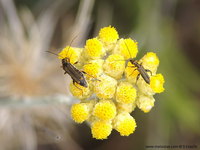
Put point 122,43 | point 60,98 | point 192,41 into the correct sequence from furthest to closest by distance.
→ point 192,41
point 60,98
point 122,43

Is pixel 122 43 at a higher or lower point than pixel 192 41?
lower

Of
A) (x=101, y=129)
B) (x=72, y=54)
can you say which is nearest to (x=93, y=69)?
(x=72, y=54)

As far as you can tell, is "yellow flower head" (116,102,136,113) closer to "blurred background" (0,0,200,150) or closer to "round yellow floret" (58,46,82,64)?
"round yellow floret" (58,46,82,64)

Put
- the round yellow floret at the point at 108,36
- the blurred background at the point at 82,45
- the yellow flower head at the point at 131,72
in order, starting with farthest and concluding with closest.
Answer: the blurred background at the point at 82,45 < the round yellow floret at the point at 108,36 < the yellow flower head at the point at 131,72

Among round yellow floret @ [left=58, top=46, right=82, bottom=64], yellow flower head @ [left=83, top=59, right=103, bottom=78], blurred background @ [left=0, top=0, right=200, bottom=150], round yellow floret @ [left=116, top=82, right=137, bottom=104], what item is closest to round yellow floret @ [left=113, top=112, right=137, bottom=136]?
round yellow floret @ [left=116, top=82, right=137, bottom=104]

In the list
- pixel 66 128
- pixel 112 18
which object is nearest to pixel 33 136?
pixel 66 128

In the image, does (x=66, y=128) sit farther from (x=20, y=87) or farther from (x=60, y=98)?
(x=60, y=98)

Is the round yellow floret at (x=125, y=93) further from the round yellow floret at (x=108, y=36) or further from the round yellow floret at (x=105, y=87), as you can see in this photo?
the round yellow floret at (x=108, y=36)

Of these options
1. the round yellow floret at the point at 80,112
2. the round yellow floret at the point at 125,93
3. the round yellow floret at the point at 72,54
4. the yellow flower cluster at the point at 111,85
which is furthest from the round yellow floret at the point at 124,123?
the round yellow floret at the point at 72,54
